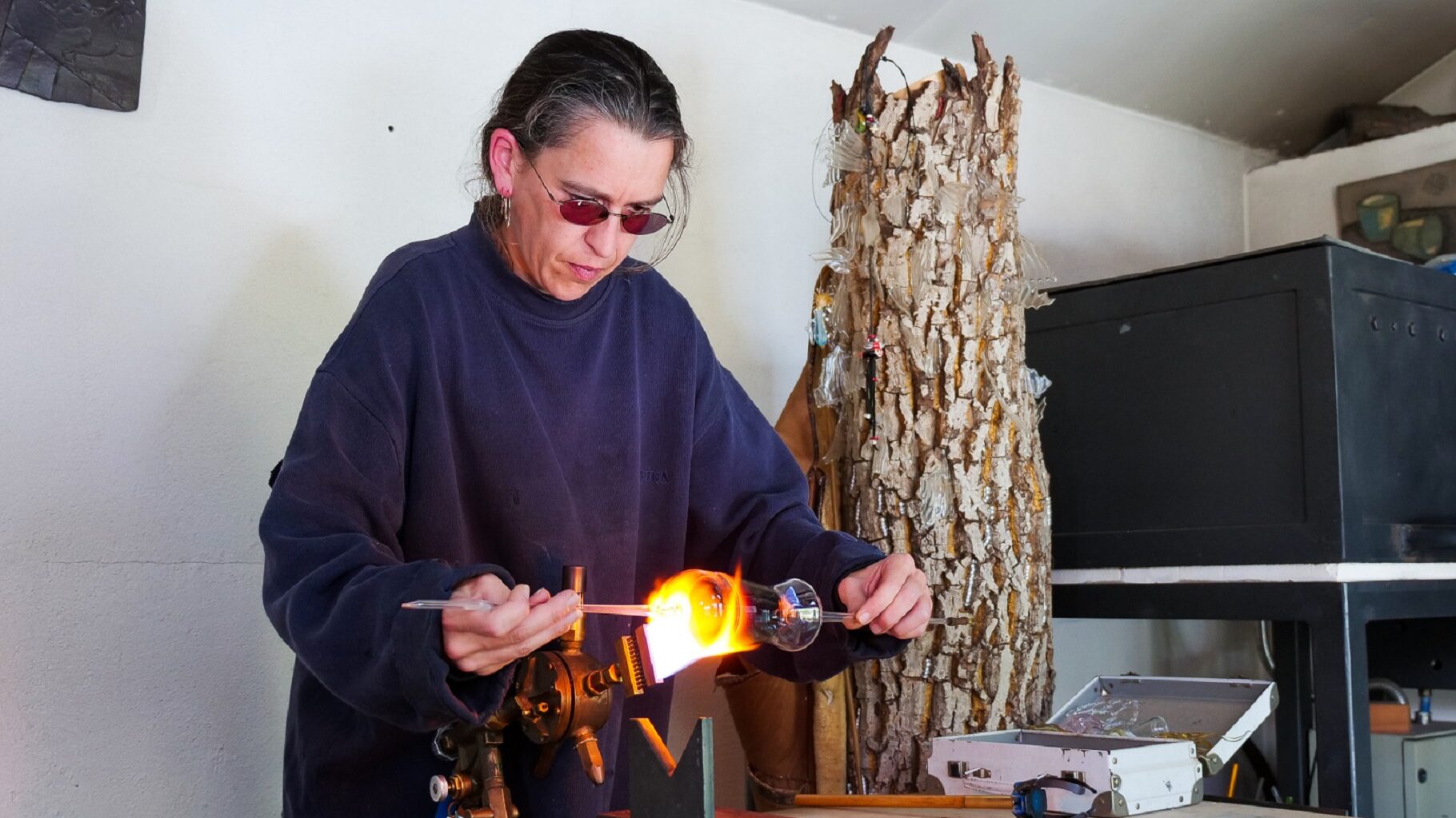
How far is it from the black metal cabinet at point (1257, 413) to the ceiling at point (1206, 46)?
0.80m

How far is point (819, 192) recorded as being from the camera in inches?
122

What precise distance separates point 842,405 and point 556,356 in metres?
0.74

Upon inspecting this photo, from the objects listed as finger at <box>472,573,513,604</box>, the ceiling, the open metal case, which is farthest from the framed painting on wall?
finger at <box>472,573,513,604</box>

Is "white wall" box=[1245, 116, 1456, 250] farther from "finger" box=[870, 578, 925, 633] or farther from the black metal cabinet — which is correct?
"finger" box=[870, 578, 925, 633]

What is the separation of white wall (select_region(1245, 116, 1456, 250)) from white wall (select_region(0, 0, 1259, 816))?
2390 millimetres

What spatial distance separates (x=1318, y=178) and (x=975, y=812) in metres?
2.87

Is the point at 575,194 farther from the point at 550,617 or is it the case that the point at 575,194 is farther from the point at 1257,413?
the point at 1257,413

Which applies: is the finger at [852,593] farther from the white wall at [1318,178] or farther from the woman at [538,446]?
the white wall at [1318,178]

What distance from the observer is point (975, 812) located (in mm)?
1816

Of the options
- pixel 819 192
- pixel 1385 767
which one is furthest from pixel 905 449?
pixel 1385 767

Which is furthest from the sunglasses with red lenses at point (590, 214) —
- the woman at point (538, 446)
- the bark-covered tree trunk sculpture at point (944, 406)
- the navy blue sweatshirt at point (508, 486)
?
the bark-covered tree trunk sculpture at point (944, 406)

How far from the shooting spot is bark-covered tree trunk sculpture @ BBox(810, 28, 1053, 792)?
228cm

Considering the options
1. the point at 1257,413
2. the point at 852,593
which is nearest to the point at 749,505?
the point at 852,593

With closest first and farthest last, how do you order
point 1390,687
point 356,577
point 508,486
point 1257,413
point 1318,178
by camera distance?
1. point 356,577
2. point 508,486
3. point 1257,413
4. point 1390,687
5. point 1318,178
